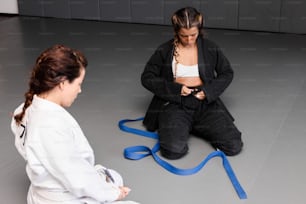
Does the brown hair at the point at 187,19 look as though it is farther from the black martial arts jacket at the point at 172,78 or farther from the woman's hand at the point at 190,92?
the woman's hand at the point at 190,92

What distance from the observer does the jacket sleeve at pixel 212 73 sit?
2.95 m

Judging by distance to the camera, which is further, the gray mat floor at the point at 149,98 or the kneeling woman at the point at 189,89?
the kneeling woman at the point at 189,89

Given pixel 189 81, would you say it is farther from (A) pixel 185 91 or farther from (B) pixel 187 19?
(B) pixel 187 19

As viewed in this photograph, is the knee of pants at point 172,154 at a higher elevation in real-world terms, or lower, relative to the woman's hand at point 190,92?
lower

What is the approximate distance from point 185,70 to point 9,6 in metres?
4.31

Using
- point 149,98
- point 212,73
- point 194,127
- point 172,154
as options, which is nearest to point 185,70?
point 212,73

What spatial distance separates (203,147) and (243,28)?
114 inches

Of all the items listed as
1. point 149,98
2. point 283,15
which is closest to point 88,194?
point 149,98

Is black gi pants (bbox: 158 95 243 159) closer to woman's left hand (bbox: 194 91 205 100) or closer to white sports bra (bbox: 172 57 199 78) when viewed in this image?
woman's left hand (bbox: 194 91 205 100)

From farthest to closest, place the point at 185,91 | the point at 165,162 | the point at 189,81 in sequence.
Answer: the point at 189,81
the point at 185,91
the point at 165,162

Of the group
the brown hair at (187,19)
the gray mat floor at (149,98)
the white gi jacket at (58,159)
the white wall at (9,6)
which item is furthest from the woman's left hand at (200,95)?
the white wall at (9,6)

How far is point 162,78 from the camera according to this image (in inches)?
119

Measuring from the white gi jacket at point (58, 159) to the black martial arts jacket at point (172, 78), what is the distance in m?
1.16

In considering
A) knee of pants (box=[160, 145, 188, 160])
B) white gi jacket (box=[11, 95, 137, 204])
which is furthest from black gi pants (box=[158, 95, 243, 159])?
white gi jacket (box=[11, 95, 137, 204])
